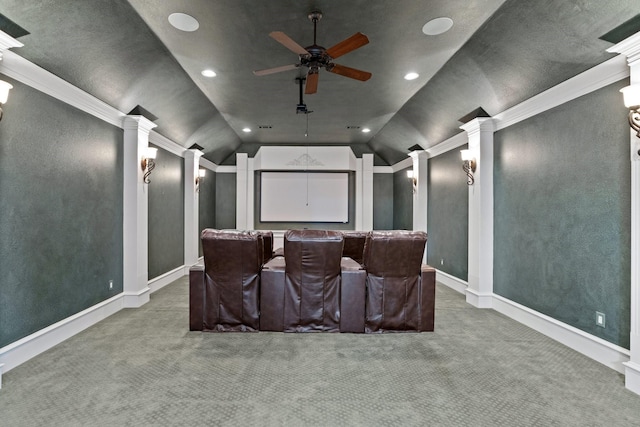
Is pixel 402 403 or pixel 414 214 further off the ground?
pixel 414 214

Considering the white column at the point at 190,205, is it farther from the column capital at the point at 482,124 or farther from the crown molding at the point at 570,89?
the crown molding at the point at 570,89

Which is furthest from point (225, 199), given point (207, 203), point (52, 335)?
point (52, 335)

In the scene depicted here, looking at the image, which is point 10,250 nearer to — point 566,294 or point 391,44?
point 391,44

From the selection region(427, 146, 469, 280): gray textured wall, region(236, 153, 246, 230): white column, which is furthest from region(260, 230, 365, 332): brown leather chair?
region(236, 153, 246, 230): white column

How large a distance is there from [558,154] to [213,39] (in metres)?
3.80

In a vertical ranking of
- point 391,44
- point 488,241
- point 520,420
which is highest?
point 391,44

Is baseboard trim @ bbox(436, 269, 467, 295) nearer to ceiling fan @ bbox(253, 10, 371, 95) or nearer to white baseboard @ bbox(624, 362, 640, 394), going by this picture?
white baseboard @ bbox(624, 362, 640, 394)

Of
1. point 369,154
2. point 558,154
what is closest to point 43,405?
point 558,154

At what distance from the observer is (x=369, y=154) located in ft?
30.0

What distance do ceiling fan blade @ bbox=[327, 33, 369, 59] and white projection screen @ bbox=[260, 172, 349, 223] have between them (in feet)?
20.3

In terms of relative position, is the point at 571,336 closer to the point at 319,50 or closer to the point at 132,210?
the point at 319,50

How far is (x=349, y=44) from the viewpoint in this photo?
2926mm

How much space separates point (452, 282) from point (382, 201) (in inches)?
154

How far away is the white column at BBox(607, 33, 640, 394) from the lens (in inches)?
97.9
